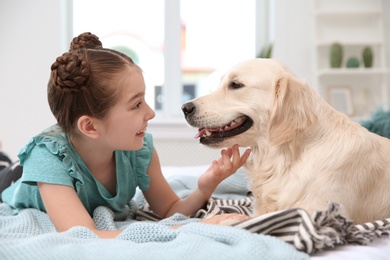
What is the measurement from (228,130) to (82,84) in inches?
15.9

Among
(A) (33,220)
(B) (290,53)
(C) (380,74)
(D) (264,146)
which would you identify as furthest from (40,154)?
(C) (380,74)

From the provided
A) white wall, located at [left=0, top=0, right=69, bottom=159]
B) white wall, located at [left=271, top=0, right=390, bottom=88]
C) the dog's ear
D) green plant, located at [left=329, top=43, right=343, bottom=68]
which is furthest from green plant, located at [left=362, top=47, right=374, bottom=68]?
the dog's ear

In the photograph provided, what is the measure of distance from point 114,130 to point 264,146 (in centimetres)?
41

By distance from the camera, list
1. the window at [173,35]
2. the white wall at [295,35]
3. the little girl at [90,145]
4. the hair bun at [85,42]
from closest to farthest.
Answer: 1. the little girl at [90,145]
2. the hair bun at [85,42]
3. the white wall at [295,35]
4. the window at [173,35]

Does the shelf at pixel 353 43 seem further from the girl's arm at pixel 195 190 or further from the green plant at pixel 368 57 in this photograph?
the girl's arm at pixel 195 190

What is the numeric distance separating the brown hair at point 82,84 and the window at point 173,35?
2906mm

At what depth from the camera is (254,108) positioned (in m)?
1.43

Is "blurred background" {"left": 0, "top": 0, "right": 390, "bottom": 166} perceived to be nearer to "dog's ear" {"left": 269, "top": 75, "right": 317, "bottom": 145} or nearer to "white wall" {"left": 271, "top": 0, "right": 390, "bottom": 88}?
"white wall" {"left": 271, "top": 0, "right": 390, "bottom": 88}

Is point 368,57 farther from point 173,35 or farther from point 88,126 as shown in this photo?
point 88,126

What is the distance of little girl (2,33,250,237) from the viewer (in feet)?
4.53

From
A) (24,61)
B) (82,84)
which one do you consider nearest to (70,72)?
(82,84)

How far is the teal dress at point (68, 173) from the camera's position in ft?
4.71

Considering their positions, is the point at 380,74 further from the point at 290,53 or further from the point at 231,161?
the point at 231,161

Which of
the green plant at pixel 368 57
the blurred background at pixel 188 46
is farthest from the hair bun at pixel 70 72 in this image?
the green plant at pixel 368 57
